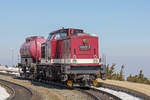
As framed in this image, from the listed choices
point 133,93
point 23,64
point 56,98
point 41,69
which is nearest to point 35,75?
point 41,69

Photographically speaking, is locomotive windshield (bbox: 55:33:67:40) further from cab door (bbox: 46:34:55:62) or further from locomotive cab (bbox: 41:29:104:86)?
cab door (bbox: 46:34:55:62)

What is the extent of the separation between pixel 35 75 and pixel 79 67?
23.4 feet

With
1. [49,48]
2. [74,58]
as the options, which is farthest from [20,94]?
[49,48]

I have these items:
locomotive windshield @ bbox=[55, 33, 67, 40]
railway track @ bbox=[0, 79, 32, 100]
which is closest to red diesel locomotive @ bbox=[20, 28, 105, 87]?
locomotive windshield @ bbox=[55, 33, 67, 40]

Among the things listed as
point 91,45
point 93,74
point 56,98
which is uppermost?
point 91,45

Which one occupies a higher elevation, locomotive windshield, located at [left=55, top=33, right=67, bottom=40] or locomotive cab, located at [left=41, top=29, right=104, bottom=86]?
locomotive windshield, located at [left=55, top=33, right=67, bottom=40]

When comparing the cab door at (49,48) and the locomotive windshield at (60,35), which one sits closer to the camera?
the locomotive windshield at (60,35)

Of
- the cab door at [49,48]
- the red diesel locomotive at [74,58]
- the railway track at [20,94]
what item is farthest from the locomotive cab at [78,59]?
the railway track at [20,94]

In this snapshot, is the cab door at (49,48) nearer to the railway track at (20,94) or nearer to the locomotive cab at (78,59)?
the locomotive cab at (78,59)

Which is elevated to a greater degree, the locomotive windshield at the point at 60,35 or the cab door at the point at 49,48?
the locomotive windshield at the point at 60,35

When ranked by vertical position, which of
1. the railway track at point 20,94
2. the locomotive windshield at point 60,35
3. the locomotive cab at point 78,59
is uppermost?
the locomotive windshield at point 60,35

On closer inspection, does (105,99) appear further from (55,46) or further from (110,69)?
(110,69)

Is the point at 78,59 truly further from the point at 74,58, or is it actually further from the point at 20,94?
the point at 20,94

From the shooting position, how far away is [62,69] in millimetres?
15102
